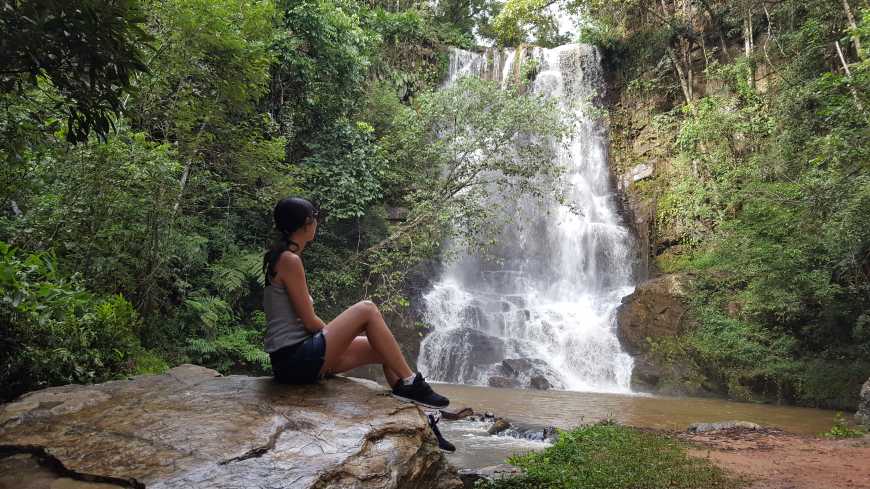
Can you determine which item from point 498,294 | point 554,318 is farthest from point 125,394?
point 498,294

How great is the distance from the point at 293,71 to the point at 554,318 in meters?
10.2

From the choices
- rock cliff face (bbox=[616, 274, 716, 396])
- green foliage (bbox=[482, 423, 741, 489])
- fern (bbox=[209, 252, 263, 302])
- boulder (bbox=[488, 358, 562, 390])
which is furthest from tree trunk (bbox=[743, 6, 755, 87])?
fern (bbox=[209, 252, 263, 302])

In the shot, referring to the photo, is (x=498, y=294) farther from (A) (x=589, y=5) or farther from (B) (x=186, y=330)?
(A) (x=589, y=5)

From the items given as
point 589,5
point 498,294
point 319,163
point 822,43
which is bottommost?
point 498,294

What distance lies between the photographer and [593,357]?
47.3ft

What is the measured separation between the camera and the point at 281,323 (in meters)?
3.23

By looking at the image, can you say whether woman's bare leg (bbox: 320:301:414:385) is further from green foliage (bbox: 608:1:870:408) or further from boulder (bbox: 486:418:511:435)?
green foliage (bbox: 608:1:870:408)

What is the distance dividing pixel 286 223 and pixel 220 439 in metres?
1.32

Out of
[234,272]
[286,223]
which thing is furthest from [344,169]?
[286,223]

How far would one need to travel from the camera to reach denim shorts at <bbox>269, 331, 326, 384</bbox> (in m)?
3.18

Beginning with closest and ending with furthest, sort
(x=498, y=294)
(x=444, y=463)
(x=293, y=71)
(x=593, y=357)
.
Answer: (x=444, y=463)
(x=293, y=71)
(x=593, y=357)
(x=498, y=294)

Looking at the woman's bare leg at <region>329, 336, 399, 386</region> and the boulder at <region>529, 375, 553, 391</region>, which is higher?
the woman's bare leg at <region>329, 336, 399, 386</region>

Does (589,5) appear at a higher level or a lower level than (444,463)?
higher

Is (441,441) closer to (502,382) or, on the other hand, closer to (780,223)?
(502,382)
